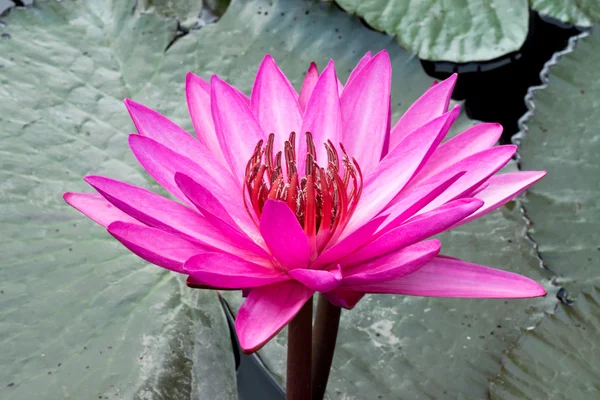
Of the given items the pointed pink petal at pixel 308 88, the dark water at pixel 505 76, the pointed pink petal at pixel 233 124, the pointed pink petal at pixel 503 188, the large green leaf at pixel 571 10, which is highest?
the pointed pink petal at pixel 233 124

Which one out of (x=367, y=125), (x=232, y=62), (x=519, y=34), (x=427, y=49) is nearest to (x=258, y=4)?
(x=232, y=62)

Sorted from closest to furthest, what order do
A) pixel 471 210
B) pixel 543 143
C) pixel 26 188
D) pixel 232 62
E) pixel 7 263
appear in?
pixel 471 210
pixel 7 263
pixel 26 188
pixel 543 143
pixel 232 62

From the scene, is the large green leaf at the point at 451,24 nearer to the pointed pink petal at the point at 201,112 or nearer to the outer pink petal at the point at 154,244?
the pointed pink petal at the point at 201,112

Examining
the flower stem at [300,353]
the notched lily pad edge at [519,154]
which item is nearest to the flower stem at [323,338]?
the flower stem at [300,353]

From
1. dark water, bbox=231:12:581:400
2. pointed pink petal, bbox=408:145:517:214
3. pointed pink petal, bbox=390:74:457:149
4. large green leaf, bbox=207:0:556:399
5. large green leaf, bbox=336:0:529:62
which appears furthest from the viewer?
dark water, bbox=231:12:581:400

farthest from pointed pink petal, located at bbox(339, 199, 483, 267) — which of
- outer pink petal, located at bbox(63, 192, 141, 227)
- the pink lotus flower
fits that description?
outer pink petal, located at bbox(63, 192, 141, 227)

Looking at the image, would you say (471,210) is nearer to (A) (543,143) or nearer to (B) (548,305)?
(B) (548,305)

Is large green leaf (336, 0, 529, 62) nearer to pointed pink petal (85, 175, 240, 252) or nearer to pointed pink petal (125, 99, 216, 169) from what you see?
pointed pink petal (125, 99, 216, 169)
